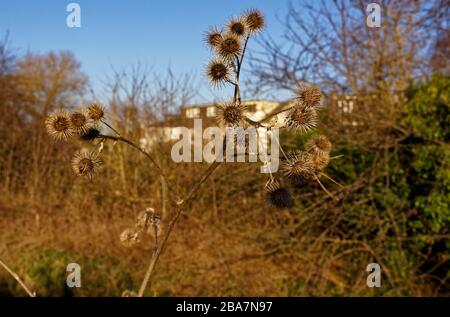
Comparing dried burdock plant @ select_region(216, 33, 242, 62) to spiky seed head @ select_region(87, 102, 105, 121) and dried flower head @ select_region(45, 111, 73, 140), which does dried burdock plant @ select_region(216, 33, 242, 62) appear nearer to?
spiky seed head @ select_region(87, 102, 105, 121)

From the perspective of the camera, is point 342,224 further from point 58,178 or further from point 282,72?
point 58,178

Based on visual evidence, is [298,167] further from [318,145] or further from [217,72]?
[217,72]

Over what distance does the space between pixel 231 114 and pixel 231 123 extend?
0.03 m

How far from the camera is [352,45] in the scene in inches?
307

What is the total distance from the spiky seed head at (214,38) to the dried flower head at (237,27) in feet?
0.13

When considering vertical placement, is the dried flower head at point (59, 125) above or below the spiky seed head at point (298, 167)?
above

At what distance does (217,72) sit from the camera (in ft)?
5.60

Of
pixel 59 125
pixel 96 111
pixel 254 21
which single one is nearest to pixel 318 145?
pixel 254 21

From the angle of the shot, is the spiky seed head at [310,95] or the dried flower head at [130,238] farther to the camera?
the dried flower head at [130,238]

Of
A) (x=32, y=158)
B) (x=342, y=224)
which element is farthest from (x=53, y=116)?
(x=32, y=158)

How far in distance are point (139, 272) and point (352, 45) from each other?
435 cm

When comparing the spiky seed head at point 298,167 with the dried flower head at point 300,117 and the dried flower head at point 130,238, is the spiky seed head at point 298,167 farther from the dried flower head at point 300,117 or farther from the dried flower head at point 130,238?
the dried flower head at point 130,238

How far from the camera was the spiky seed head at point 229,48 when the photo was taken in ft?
5.48

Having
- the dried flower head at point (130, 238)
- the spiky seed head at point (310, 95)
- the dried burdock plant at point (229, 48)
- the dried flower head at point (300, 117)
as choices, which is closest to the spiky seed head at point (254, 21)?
the dried burdock plant at point (229, 48)
